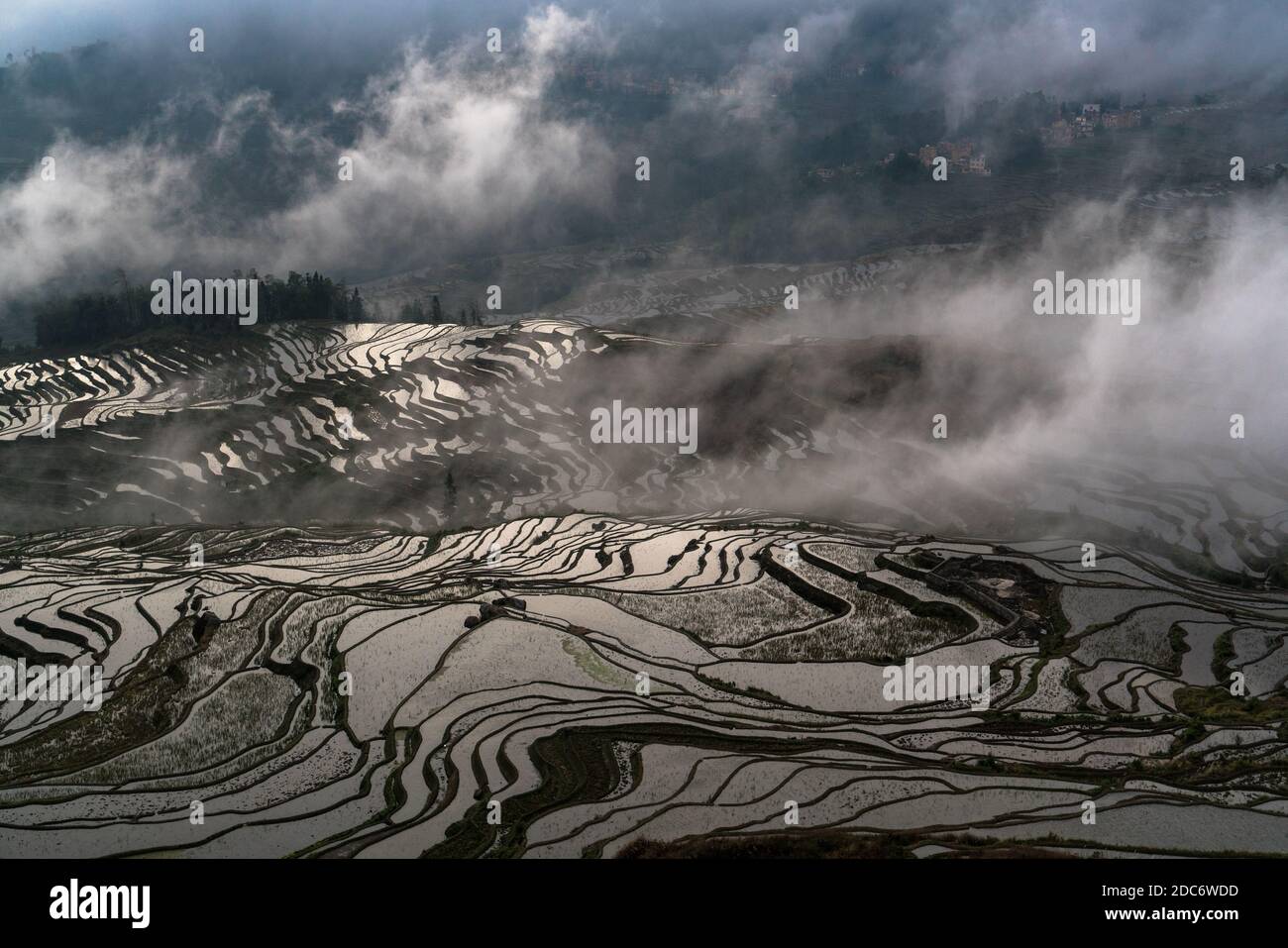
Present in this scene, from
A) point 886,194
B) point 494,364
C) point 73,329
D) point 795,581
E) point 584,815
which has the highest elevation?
point 886,194

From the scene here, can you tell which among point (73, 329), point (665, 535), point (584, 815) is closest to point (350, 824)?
point (584, 815)

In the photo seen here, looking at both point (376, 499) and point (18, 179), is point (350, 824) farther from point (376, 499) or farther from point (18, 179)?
point (18, 179)

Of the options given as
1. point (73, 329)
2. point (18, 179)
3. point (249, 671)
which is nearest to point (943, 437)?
point (249, 671)

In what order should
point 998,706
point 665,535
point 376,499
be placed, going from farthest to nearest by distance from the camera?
1. point 376,499
2. point 665,535
3. point 998,706

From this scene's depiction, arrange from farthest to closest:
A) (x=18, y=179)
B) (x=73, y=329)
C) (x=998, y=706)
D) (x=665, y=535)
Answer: (x=18, y=179), (x=73, y=329), (x=665, y=535), (x=998, y=706)

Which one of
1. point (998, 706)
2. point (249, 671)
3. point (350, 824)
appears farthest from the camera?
point (249, 671)

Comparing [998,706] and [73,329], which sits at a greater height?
[73,329]

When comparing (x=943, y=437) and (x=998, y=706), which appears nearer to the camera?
(x=998, y=706)

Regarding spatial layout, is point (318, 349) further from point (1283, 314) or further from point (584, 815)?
point (1283, 314)

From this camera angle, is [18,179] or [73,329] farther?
[18,179]
